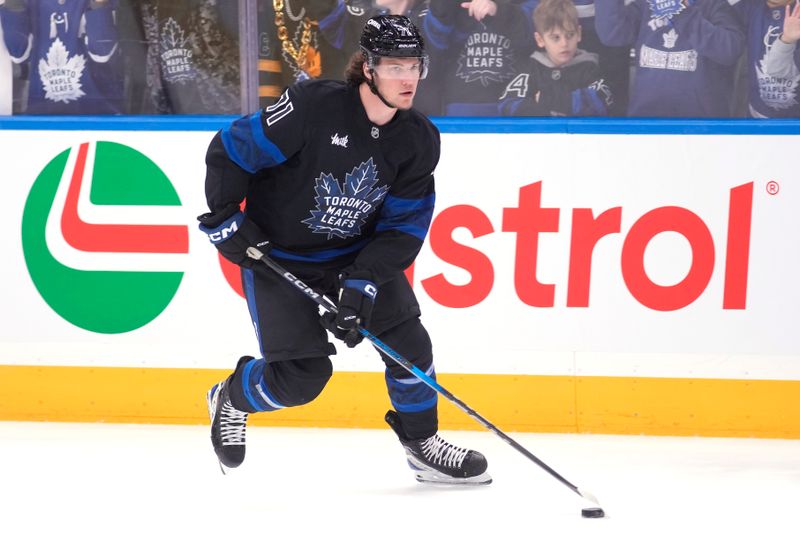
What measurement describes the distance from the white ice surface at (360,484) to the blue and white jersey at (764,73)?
107cm

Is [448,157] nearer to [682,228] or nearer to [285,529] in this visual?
[682,228]

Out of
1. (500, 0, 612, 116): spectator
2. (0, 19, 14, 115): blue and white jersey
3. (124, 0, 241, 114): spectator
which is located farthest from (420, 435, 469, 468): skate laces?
(0, 19, 14, 115): blue and white jersey

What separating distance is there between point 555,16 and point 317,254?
1.37 m

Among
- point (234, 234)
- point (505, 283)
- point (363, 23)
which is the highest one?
point (363, 23)

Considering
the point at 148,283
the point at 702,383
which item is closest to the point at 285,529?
the point at 148,283

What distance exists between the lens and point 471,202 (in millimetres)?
3488

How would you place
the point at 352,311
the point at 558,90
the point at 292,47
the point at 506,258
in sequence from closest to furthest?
the point at 352,311, the point at 506,258, the point at 558,90, the point at 292,47

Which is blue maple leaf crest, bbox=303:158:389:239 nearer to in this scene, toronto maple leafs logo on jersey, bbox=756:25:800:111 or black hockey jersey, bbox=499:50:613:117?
black hockey jersey, bbox=499:50:613:117

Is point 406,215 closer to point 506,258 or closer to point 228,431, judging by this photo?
point 228,431

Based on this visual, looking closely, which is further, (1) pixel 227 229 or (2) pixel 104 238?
(2) pixel 104 238

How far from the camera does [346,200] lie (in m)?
2.61

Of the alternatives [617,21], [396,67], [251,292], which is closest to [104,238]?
[251,292]

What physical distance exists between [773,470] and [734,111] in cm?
118

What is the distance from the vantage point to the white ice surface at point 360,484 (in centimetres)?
252
